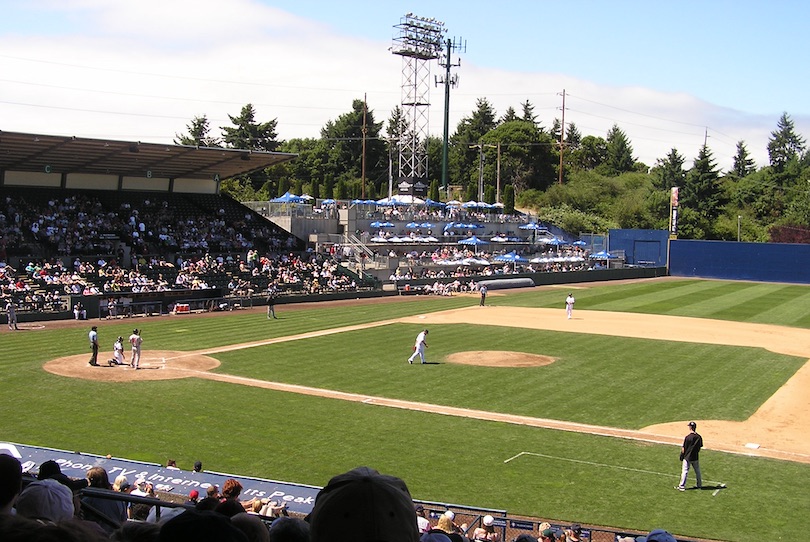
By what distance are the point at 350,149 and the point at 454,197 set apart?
15945mm

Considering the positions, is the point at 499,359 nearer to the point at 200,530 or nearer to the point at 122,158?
the point at 200,530

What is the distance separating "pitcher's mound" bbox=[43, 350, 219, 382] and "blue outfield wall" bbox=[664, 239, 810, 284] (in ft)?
196

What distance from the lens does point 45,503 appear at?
4.75 m

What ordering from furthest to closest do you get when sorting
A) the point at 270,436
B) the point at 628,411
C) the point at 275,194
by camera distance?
1. the point at 275,194
2. the point at 628,411
3. the point at 270,436

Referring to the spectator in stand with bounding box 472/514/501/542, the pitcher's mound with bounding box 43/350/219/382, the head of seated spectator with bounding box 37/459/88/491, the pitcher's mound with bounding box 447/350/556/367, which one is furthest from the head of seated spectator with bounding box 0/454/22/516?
the pitcher's mound with bounding box 447/350/556/367

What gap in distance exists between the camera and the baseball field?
1633 cm

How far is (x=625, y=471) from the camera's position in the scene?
17672mm

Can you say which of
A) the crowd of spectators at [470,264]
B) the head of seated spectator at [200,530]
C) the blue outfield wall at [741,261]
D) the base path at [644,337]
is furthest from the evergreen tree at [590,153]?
the head of seated spectator at [200,530]

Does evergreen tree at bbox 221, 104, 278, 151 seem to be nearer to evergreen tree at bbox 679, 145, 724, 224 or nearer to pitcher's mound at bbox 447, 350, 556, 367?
evergreen tree at bbox 679, 145, 724, 224

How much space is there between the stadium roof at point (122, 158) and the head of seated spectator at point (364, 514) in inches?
1763

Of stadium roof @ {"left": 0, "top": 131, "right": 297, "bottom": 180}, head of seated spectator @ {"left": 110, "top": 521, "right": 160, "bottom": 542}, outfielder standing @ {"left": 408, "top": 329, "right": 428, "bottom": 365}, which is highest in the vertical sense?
stadium roof @ {"left": 0, "top": 131, "right": 297, "bottom": 180}

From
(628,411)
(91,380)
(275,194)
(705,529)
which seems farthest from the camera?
(275,194)

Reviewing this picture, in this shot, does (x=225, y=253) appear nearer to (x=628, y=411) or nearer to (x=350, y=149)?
(x=628, y=411)

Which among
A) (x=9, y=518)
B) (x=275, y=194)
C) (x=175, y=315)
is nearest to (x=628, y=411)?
(x=9, y=518)
